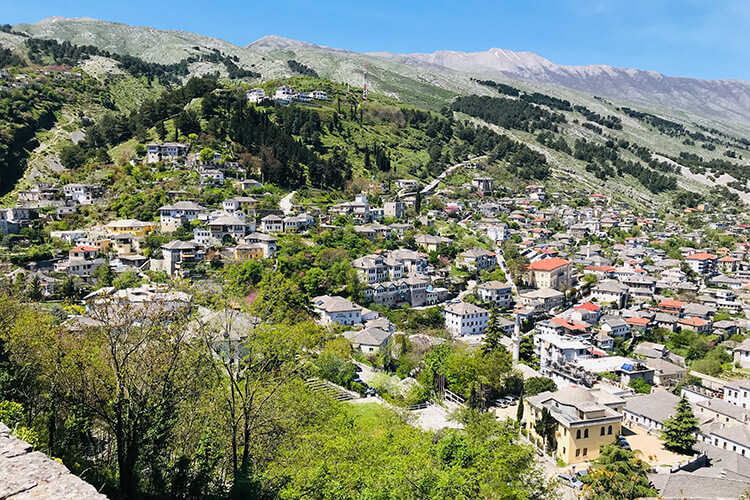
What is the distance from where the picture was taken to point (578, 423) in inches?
973

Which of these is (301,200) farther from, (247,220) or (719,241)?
(719,241)

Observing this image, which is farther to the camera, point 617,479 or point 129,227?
point 129,227

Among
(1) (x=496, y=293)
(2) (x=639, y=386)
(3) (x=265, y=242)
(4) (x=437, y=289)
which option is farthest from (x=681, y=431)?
(3) (x=265, y=242)

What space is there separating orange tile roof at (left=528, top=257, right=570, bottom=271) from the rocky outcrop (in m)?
56.2

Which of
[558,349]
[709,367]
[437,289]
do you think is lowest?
[709,367]

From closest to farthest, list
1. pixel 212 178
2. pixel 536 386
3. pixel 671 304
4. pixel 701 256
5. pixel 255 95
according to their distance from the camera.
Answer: pixel 536 386 < pixel 671 304 < pixel 212 178 < pixel 701 256 < pixel 255 95

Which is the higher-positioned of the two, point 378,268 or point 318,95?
point 318,95

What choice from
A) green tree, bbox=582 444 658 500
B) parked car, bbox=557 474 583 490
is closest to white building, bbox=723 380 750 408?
green tree, bbox=582 444 658 500

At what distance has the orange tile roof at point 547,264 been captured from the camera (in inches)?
2228

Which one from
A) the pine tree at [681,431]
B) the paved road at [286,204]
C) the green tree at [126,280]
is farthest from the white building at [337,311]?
the pine tree at [681,431]

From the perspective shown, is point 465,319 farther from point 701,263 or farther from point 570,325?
point 701,263

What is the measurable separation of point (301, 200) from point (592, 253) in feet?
140

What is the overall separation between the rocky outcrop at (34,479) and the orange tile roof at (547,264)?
56.2 m

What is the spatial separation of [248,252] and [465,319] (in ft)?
72.2
